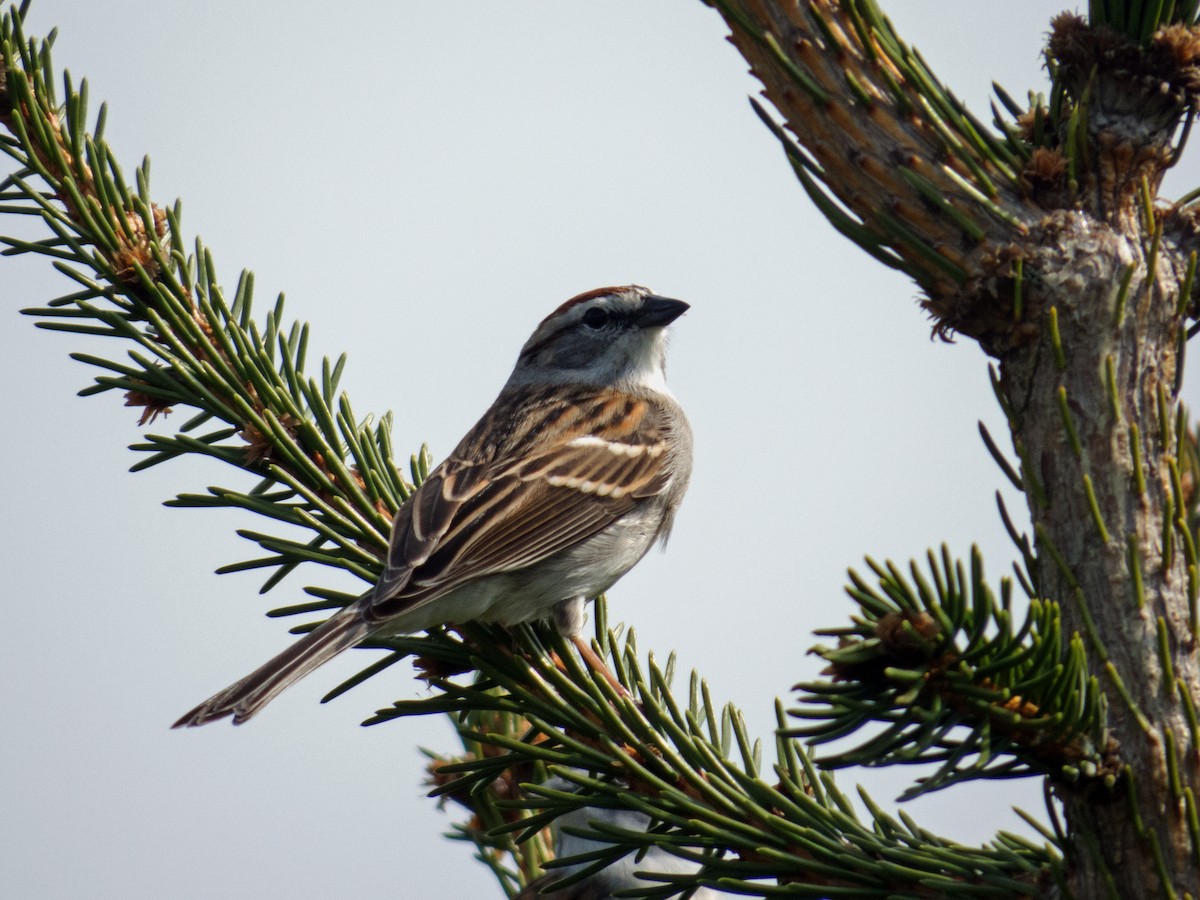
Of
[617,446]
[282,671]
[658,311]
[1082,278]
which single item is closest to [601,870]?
[282,671]

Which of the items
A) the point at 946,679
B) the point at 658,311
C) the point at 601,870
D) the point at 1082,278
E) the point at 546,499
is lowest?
the point at 601,870

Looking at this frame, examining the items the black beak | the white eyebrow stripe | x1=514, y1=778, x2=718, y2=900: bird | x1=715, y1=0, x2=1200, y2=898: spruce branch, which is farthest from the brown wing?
x1=715, y1=0, x2=1200, y2=898: spruce branch

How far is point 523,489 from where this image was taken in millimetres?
3297

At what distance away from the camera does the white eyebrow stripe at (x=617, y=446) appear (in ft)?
11.6

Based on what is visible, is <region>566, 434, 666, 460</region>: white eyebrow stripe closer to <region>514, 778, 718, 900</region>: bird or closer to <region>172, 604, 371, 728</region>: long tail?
<region>172, 604, 371, 728</region>: long tail

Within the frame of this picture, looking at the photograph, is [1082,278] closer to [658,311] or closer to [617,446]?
[617,446]

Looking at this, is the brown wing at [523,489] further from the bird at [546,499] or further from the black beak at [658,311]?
the black beak at [658,311]

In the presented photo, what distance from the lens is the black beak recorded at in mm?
4066

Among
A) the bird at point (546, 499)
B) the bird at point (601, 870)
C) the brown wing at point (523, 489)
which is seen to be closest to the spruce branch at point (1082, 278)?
the bird at point (601, 870)

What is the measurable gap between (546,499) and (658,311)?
109 cm

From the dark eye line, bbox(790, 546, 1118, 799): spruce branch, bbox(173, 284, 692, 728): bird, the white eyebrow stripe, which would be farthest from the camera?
the dark eye line

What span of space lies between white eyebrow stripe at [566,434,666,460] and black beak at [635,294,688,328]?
0.64m

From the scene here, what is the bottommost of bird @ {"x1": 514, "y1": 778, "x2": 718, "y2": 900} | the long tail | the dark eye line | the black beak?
bird @ {"x1": 514, "y1": 778, "x2": 718, "y2": 900}

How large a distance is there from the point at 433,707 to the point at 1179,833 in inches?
45.0
